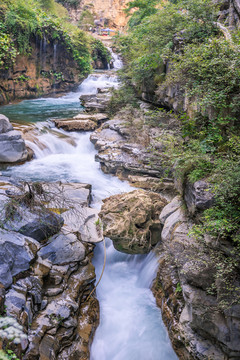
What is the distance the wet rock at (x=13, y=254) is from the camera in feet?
12.3

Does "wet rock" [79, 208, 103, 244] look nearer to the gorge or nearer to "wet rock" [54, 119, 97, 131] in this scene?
the gorge

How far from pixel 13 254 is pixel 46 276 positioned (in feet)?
2.15

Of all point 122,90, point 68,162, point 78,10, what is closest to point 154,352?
point 68,162

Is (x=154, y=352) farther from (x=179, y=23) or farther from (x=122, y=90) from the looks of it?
(x=122, y=90)

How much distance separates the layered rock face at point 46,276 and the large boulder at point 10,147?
2950mm

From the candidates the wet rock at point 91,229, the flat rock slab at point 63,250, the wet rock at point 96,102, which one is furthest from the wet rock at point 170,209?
the wet rock at point 96,102

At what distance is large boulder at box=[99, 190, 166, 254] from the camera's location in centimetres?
512

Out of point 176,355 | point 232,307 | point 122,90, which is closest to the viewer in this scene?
point 232,307

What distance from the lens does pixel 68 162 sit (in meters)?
8.80

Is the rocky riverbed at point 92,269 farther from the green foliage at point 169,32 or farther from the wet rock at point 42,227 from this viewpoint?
the green foliage at point 169,32

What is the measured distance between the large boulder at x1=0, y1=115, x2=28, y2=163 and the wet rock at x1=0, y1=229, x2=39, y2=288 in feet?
14.2

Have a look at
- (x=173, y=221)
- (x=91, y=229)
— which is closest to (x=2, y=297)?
(x=91, y=229)

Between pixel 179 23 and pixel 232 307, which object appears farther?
pixel 179 23

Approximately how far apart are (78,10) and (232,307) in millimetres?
35982
